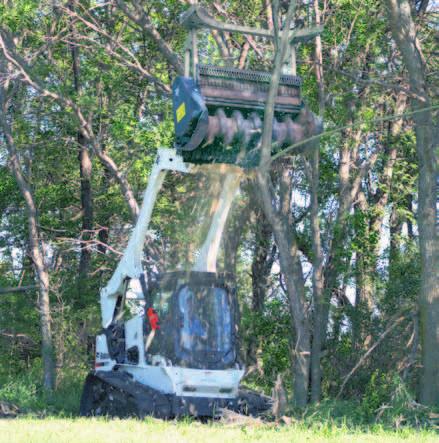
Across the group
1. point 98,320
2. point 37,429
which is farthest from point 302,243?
point 37,429

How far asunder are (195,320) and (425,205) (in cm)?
423

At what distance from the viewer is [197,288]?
11180mm

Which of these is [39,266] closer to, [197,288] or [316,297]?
[316,297]

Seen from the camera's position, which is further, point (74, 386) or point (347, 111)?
point (74, 386)

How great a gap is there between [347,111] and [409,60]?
3.42 metres

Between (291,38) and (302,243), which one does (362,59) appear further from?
(291,38)

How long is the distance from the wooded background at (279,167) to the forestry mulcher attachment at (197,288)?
2.14 m

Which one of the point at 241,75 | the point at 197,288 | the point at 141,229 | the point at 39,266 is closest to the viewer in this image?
the point at 241,75

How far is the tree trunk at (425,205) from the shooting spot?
12344 mm

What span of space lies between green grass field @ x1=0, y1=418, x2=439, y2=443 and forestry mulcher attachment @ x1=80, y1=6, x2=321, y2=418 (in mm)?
1592

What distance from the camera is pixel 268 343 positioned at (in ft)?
64.5

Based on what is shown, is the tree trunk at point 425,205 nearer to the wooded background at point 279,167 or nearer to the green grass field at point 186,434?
the wooded background at point 279,167

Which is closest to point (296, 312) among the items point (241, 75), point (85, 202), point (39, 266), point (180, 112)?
point (241, 75)

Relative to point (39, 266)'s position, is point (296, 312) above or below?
below
